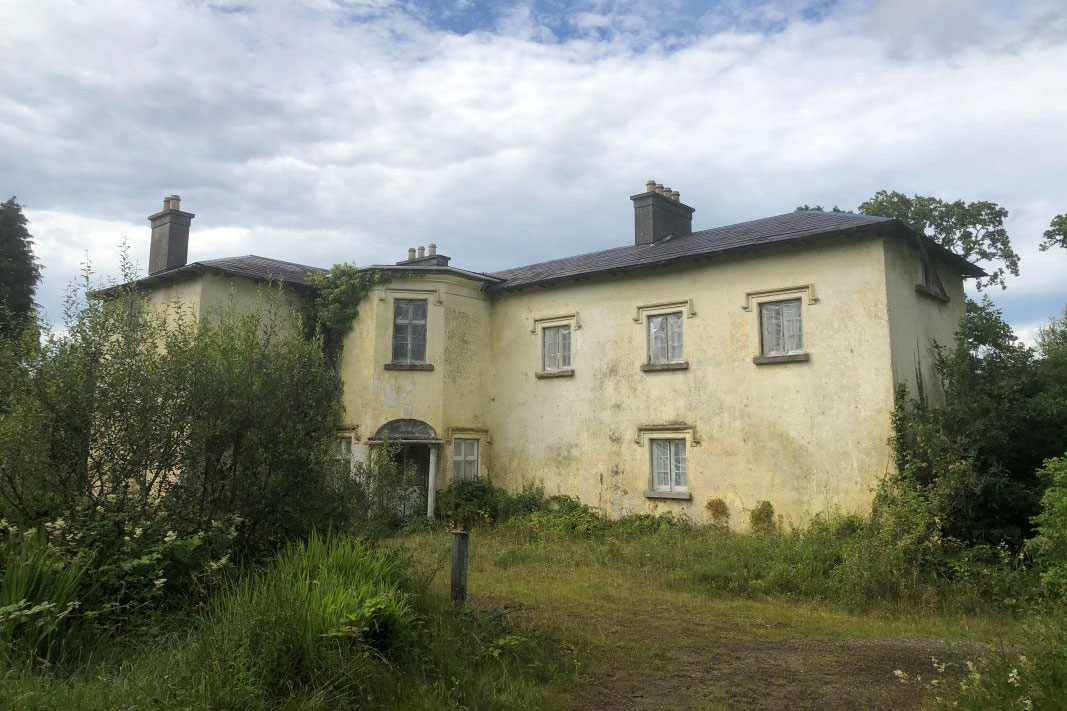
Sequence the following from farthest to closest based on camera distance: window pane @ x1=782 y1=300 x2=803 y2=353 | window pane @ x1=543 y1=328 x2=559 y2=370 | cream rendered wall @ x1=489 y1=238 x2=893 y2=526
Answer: window pane @ x1=543 y1=328 x2=559 y2=370, window pane @ x1=782 y1=300 x2=803 y2=353, cream rendered wall @ x1=489 y1=238 x2=893 y2=526

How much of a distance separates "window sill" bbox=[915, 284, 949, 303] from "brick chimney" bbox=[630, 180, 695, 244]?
6387 mm

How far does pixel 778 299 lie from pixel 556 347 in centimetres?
561

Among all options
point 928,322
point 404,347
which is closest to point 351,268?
point 404,347

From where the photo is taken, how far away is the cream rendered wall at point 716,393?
555 inches

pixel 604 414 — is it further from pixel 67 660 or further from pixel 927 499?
pixel 67 660

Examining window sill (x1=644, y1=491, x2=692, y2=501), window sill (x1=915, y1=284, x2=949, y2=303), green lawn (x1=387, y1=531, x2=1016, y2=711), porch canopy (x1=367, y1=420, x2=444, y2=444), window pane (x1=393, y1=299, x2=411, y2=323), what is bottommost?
green lawn (x1=387, y1=531, x2=1016, y2=711)

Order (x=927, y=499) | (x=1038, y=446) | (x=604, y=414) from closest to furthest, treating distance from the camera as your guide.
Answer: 1. (x=927, y=499)
2. (x=1038, y=446)
3. (x=604, y=414)

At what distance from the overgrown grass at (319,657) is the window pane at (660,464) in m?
9.76

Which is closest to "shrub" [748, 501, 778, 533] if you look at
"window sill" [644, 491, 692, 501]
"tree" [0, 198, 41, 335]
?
"window sill" [644, 491, 692, 501]

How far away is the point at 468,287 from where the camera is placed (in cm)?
1966

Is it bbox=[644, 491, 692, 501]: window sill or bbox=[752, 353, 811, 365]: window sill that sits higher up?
bbox=[752, 353, 811, 365]: window sill

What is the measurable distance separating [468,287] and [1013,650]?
46.9 feet

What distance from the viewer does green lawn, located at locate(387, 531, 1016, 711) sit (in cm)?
660

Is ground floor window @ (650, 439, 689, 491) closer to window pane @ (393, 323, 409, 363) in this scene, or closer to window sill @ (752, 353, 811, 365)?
window sill @ (752, 353, 811, 365)
